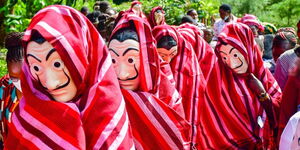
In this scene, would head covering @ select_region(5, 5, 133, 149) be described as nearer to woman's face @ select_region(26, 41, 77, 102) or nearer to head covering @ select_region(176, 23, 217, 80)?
woman's face @ select_region(26, 41, 77, 102)

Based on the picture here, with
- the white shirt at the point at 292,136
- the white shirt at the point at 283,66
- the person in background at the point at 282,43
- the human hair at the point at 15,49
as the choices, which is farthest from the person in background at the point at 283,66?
the human hair at the point at 15,49

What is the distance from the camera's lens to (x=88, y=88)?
218cm

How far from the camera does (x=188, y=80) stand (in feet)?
12.3

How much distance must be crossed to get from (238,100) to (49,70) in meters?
2.07

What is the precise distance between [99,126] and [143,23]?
0.89m

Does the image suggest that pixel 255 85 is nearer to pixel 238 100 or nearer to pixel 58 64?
pixel 238 100

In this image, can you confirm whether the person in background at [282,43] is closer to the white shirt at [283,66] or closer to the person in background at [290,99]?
the white shirt at [283,66]

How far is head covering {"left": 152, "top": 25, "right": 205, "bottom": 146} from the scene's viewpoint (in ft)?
12.1

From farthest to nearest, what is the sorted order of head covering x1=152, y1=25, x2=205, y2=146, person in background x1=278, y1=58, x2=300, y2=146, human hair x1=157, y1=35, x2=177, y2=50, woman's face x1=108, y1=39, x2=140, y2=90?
head covering x1=152, y1=25, x2=205, y2=146
human hair x1=157, y1=35, x2=177, y2=50
person in background x1=278, y1=58, x2=300, y2=146
woman's face x1=108, y1=39, x2=140, y2=90

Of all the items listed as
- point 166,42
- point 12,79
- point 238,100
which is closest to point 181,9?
point 238,100

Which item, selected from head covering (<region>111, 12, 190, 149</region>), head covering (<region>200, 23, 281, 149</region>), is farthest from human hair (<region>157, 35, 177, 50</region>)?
head covering (<region>111, 12, 190, 149</region>)

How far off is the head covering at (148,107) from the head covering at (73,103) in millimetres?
525

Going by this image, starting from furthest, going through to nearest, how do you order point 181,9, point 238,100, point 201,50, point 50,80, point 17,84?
point 181,9 < point 201,50 < point 238,100 < point 17,84 < point 50,80

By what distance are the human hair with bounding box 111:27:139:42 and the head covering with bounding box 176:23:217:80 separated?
135 cm
